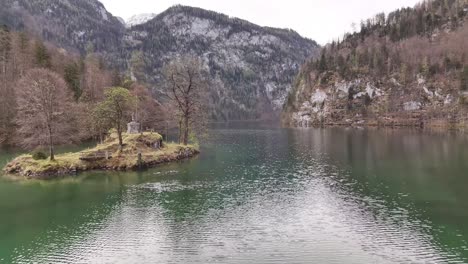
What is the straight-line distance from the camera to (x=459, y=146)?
Answer: 305ft

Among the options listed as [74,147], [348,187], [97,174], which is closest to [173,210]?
[348,187]

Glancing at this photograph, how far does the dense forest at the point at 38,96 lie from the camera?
8781 centimetres

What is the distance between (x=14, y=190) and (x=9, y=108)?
2159 inches

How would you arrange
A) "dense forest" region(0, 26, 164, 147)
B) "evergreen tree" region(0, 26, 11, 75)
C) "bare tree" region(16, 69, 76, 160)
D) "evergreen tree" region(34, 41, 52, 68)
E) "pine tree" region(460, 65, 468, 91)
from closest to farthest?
"bare tree" region(16, 69, 76, 160)
"dense forest" region(0, 26, 164, 147)
"evergreen tree" region(0, 26, 11, 75)
"evergreen tree" region(34, 41, 52, 68)
"pine tree" region(460, 65, 468, 91)

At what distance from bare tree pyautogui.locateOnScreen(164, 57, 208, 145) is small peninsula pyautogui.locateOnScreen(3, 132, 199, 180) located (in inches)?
359

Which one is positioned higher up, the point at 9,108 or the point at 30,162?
the point at 9,108

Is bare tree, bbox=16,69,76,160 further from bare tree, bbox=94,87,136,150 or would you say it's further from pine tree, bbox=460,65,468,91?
pine tree, bbox=460,65,468,91

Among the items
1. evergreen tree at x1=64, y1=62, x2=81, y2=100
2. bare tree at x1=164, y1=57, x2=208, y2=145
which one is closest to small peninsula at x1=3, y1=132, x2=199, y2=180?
bare tree at x1=164, y1=57, x2=208, y2=145

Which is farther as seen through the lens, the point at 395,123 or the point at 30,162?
the point at 395,123

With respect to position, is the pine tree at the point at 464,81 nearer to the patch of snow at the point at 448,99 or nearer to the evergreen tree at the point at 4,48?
the patch of snow at the point at 448,99

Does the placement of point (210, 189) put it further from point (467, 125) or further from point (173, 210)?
point (467, 125)

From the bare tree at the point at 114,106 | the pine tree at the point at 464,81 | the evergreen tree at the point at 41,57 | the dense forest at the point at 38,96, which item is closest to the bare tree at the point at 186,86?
the dense forest at the point at 38,96

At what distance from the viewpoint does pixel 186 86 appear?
86812mm

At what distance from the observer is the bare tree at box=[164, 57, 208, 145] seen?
8462 centimetres
